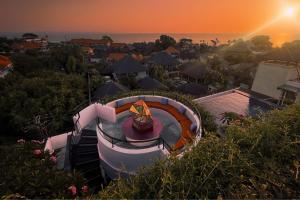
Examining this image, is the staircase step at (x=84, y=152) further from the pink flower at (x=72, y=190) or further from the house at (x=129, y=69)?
the house at (x=129, y=69)

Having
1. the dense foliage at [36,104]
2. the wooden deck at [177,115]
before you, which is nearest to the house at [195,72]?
the wooden deck at [177,115]

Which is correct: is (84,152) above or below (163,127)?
below

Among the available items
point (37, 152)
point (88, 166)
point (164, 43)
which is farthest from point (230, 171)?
point (164, 43)

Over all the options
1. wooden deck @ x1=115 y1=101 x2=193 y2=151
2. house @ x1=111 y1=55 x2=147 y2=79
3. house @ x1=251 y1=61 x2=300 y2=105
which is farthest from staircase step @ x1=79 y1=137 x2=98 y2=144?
house @ x1=111 y1=55 x2=147 y2=79

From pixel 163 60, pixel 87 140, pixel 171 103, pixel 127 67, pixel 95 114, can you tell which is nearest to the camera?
pixel 87 140

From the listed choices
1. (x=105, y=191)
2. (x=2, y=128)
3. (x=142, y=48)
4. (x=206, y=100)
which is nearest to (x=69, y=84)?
(x=2, y=128)

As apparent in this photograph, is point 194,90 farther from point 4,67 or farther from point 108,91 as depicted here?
point 4,67
